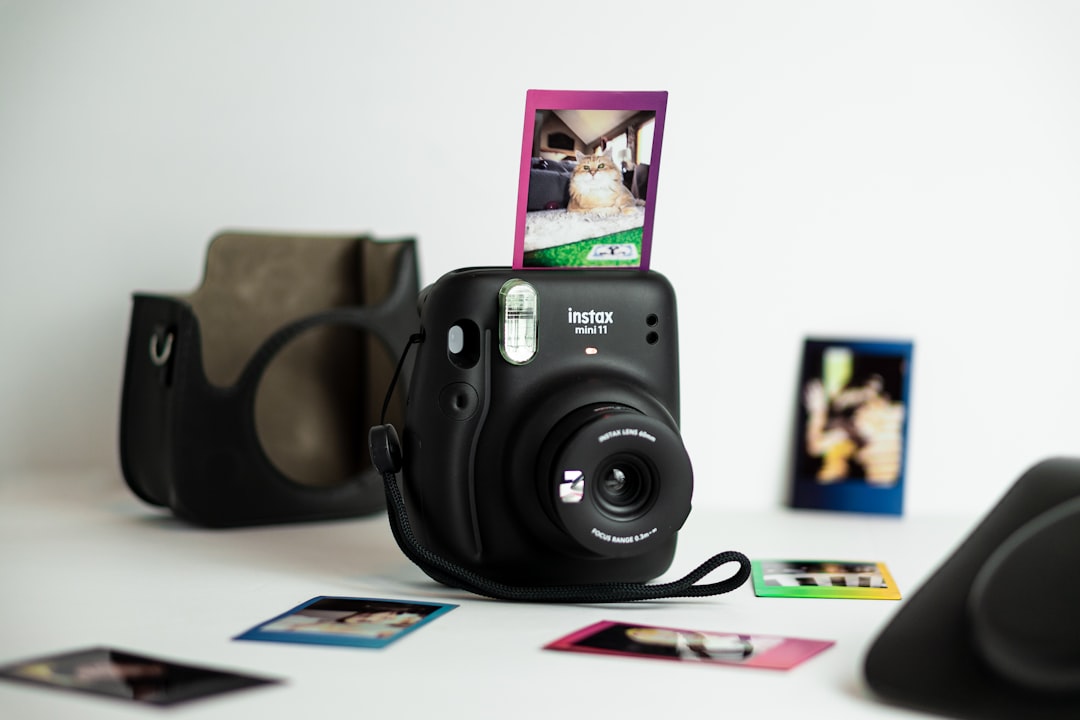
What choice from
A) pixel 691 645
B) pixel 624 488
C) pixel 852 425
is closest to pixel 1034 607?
pixel 691 645

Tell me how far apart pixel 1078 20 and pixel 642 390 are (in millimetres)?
811

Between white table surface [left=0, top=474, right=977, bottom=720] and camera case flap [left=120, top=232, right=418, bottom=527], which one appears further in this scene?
camera case flap [left=120, top=232, right=418, bottom=527]

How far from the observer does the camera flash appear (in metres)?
1.06

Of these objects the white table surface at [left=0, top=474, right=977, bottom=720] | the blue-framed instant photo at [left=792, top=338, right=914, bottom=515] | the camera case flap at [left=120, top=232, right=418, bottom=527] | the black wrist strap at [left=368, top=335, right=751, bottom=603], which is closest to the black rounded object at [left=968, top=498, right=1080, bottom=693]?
the white table surface at [left=0, top=474, right=977, bottom=720]

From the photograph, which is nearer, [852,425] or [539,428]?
[539,428]

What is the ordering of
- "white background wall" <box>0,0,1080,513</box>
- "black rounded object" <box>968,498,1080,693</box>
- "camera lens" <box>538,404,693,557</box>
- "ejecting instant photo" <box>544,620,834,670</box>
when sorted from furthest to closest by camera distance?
1. "white background wall" <box>0,0,1080,513</box>
2. "camera lens" <box>538,404,693,557</box>
3. "ejecting instant photo" <box>544,620,834,670</box>
4. "black rounded object" <box>968,498,1080,693</box>

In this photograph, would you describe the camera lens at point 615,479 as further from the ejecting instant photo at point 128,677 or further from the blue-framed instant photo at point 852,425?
the blue-framed instant photo at point 852,425

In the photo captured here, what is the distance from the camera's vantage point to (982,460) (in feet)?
4.96

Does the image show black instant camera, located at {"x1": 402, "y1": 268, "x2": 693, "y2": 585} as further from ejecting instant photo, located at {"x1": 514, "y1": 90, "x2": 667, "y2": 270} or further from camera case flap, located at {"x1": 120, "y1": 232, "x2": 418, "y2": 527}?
camera case flap, located at {"x1": 120, "y1": 232, "x2": 418, "y2": 527}

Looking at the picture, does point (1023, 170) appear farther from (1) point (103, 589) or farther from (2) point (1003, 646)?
(1) point (103, 589)

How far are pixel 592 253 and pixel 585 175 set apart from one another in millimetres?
72

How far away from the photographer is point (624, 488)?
105 centimetres

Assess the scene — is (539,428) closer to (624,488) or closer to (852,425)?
(624,488)

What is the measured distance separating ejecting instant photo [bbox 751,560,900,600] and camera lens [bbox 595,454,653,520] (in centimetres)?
15
